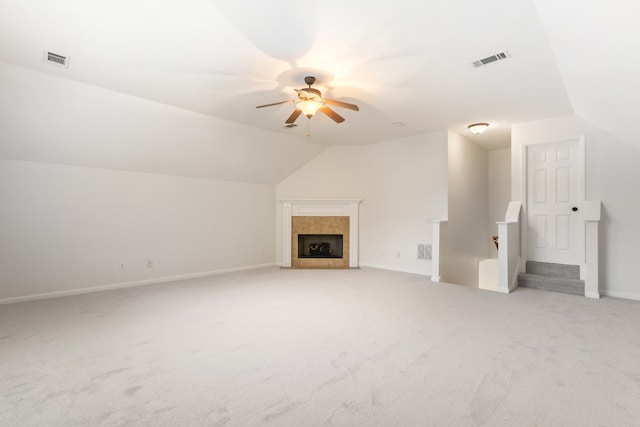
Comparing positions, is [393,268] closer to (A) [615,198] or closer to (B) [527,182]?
(B) [527,182]

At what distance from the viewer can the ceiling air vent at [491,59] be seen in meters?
2.96

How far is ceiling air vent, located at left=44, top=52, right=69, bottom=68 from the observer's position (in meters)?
2.98

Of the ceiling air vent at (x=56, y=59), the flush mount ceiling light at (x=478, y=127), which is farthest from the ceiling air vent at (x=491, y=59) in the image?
the ceiling air vent at (x=56, y=59)

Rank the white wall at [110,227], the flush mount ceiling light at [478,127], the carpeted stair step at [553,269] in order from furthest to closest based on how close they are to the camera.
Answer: the flush mount ceiling light at [478,127] < the carpeted stair step at [553,269] < the white wall at [110,227]

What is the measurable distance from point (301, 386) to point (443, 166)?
4.84 m

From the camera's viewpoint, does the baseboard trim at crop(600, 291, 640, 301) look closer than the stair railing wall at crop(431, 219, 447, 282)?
Yes

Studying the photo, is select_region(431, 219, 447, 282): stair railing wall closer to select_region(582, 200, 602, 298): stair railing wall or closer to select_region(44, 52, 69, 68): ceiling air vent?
select_region(582, 200, 602, 298): stair railing wall

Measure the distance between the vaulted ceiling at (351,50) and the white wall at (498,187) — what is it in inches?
108

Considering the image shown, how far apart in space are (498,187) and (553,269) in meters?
2.73

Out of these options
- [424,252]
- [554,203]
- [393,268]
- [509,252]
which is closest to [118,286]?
[393,268]

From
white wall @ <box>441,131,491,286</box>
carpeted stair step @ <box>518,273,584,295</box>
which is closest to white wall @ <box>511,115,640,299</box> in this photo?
carpeted stair step @ <box>518,273,584,295</box>

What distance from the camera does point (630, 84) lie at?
112 inches

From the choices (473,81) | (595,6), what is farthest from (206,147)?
(595,6)

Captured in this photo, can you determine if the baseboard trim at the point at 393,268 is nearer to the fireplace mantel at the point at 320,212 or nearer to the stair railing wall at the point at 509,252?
the fireplace mantel at the point at 320,212
